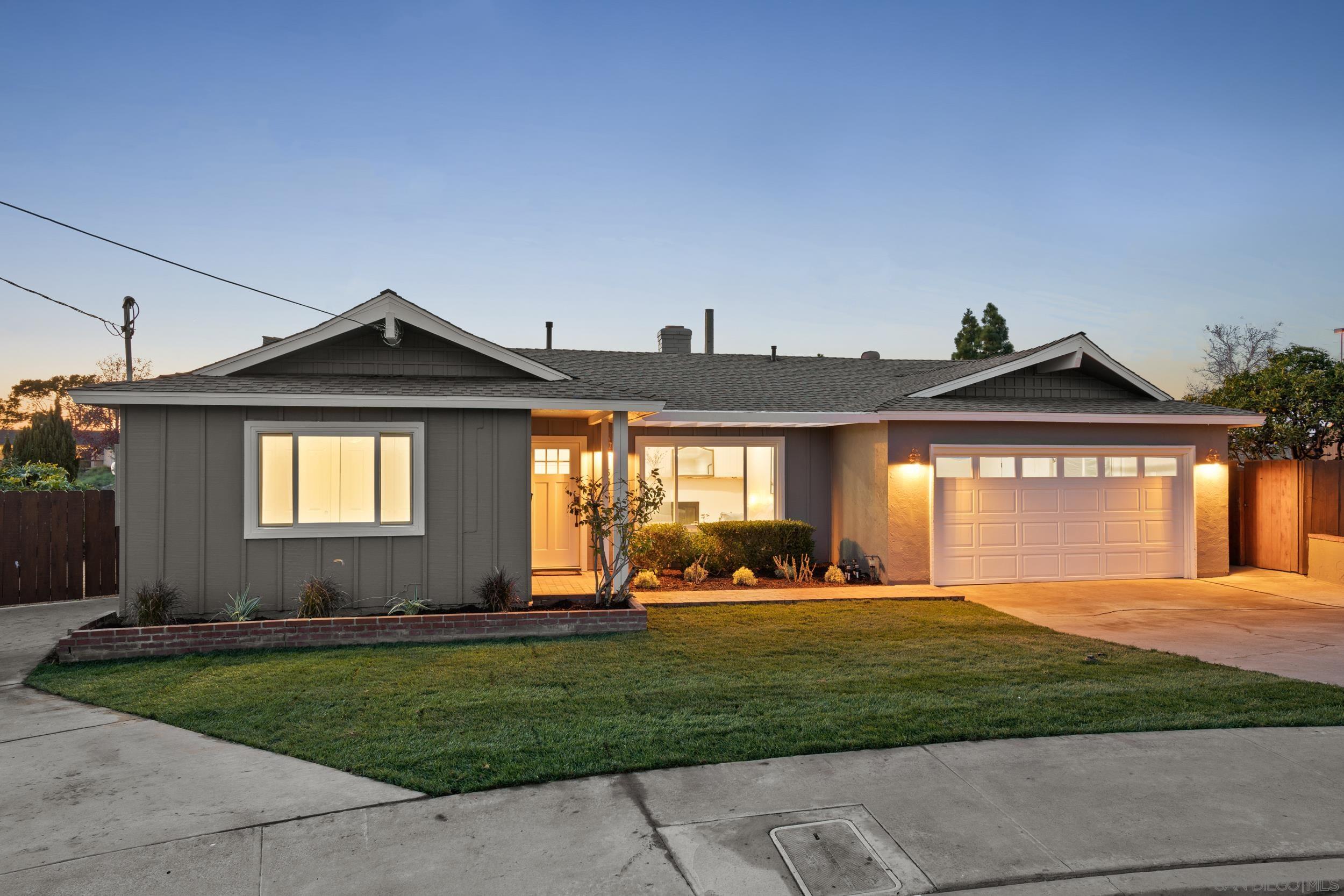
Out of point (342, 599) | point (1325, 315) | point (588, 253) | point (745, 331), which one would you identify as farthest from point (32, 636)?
point (1325, 315)

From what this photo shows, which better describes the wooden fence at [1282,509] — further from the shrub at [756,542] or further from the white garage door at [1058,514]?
the shrub at [756,542]

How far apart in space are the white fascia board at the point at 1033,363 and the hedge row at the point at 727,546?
9.63 feet

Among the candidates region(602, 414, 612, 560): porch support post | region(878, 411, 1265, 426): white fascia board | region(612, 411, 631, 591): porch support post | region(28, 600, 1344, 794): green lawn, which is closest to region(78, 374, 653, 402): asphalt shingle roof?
region(612, 411, 631, 591): porch support post

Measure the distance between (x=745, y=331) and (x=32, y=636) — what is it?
2046cm

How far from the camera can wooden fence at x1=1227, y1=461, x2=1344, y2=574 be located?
12.1 metres

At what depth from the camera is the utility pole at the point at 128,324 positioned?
19609 millimetres

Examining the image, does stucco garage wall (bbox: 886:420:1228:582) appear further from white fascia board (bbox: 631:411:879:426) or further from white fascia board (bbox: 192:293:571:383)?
white fascia board (bbox: 192:293:571:383)

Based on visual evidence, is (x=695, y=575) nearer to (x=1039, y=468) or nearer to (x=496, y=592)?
(x=496, y=592)

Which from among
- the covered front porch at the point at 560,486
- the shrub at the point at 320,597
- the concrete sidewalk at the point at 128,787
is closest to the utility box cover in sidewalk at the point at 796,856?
the concrete sidewalk at the point at 128,787

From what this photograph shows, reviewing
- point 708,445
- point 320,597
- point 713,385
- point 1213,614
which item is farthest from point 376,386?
point 1213,614

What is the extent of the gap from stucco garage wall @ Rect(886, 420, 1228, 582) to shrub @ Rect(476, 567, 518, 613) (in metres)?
5.70

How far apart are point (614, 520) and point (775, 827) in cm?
570

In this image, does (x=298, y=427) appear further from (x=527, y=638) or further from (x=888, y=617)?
(x=888, y=617)

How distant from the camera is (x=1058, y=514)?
39.8 feet
